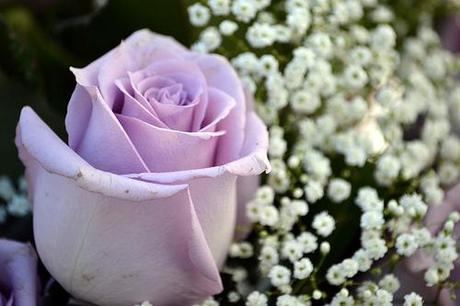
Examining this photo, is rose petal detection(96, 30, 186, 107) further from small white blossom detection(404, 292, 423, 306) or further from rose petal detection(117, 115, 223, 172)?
small white blossom detection(404, 292, 423, 306)

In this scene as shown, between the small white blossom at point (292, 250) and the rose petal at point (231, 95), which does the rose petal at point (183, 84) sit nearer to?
the rose petal at point (231, 95)

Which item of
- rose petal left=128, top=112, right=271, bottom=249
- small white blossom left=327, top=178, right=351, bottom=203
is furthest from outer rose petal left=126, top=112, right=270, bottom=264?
small white blossom left=327, top=178, right=351, bottom=203

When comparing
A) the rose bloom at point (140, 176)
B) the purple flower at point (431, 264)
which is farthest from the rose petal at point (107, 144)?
the purple flower at point (431, 264)

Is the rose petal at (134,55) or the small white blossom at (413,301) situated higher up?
the rose petal at (134,55)

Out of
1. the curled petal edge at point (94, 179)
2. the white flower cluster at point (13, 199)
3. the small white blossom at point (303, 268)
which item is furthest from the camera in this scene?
the white flower cluster at point (13, 199)

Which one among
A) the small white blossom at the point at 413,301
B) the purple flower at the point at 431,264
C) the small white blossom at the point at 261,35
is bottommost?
the purple flower at the point at 431,264

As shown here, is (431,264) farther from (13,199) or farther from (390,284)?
(13,199)

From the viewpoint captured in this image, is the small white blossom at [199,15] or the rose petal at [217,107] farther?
the small white blossom at [199,15]

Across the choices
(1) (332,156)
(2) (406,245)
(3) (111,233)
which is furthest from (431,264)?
(3) (111,233)

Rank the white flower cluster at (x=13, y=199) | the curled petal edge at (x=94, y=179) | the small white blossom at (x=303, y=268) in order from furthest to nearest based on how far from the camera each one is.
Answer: the white flower cluster at (x=13, y=199) < the small white blossom at (x=303, y=268) < the curled petal edge at (x=94, y=179)
